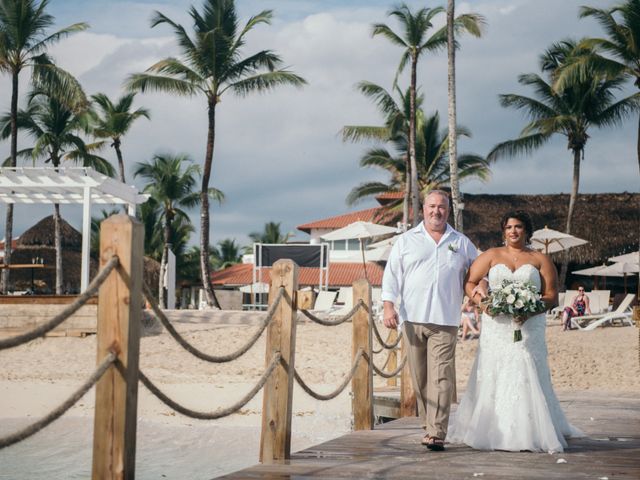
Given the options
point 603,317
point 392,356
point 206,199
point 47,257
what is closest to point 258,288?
point 206,199

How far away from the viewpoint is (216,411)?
17.4 feet

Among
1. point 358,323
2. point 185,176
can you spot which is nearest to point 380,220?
point 185,176

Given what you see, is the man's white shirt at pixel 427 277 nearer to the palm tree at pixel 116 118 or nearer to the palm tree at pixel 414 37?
the palm tree at pixel 414 37

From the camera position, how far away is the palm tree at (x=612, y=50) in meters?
33.8

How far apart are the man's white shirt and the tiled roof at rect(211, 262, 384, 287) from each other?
4061 cm

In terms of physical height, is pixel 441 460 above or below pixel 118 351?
below

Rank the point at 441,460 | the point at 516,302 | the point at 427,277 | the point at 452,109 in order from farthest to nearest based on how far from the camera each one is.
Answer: the point at 452,109, the point at 427,277, the point at 516,302, the point at 441,460

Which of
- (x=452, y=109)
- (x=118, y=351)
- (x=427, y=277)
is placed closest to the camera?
(x=118, y=351)

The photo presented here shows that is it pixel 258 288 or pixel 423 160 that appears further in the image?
Answer: pixel 423 160

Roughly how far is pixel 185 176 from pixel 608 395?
42.9 m

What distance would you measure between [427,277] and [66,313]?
365cm

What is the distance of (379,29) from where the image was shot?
1484 inches

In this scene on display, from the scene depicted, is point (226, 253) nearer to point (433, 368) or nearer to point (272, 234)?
point (272, 234)

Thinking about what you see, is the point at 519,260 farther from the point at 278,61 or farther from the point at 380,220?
the point at 380,220
